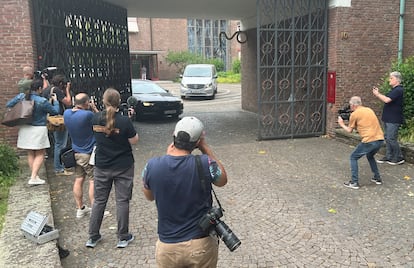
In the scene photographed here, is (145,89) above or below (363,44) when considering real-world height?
below

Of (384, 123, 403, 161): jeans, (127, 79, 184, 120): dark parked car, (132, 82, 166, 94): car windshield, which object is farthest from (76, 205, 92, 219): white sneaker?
(132, 82, 166, 94): car windshield

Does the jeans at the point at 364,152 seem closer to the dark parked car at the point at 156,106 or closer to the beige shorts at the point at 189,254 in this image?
the beige shorts at the point at 189,254

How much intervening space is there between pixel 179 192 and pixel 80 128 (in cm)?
263

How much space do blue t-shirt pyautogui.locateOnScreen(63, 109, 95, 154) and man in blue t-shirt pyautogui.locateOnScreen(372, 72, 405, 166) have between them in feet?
16.6

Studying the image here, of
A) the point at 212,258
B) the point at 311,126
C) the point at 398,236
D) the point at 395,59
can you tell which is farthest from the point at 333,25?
the point at 212,258

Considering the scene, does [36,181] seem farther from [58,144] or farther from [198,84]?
[198,84]

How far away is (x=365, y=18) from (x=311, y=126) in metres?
2.96

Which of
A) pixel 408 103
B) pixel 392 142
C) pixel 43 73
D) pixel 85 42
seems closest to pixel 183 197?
pixel 43 73

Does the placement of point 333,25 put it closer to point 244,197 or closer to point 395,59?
point 395,59

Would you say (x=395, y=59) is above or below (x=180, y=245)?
above

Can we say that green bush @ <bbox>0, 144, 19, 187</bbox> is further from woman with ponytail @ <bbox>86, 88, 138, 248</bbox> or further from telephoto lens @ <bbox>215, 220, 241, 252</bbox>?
telephoto lens @ <bbox>215, 220, 241, 252</bbox>

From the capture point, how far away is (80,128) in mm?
4652

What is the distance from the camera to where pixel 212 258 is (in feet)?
8.39

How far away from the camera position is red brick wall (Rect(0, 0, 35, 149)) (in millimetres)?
7406
